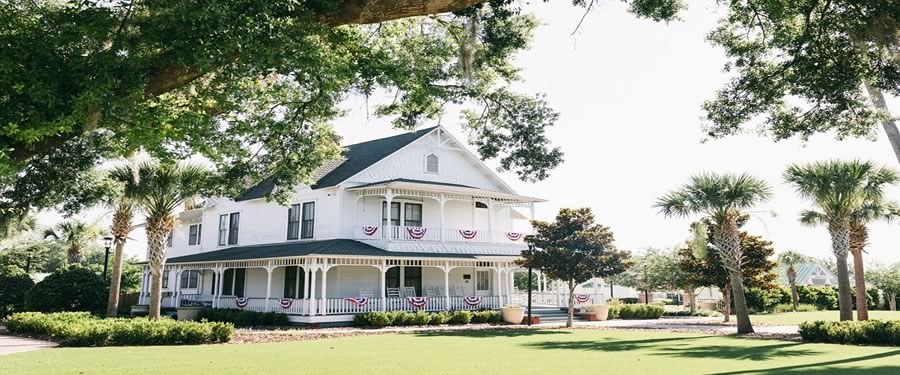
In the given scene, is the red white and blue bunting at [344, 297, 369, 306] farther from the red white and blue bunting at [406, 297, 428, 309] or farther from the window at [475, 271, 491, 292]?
the window at [475, 271, 491, 292]

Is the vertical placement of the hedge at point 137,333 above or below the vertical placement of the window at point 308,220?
below

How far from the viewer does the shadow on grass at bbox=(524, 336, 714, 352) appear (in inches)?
603

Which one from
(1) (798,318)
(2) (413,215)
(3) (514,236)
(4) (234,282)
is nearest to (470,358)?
(2) (413,215)

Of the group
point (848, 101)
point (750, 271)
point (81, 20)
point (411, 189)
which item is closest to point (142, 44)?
point (81, 20)

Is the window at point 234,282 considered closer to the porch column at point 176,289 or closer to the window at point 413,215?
the porch column at point 176,289

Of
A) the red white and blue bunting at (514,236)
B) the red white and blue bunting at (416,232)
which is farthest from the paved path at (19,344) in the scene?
the red white and blue bunting at (514,236)

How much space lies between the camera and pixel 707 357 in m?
12.9

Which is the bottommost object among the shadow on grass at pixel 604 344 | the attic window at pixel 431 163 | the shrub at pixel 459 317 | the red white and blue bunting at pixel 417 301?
the shadow on grass at pixel 604 344

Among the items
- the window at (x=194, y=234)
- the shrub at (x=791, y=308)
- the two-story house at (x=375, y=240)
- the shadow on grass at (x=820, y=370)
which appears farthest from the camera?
the shrub at (x=791, y=308)

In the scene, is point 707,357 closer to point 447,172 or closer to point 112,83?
point 112,83

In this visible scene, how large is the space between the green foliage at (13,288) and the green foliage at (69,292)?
2105 millimetres

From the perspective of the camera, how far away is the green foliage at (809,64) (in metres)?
10.2

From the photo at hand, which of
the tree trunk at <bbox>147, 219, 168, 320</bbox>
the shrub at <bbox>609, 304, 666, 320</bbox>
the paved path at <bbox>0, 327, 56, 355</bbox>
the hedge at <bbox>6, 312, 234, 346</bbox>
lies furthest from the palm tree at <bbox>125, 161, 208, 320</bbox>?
the shrub at <bbox>609, 304, 666, 320</bbox>

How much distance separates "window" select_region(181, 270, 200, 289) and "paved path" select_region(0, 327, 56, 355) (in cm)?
1585
